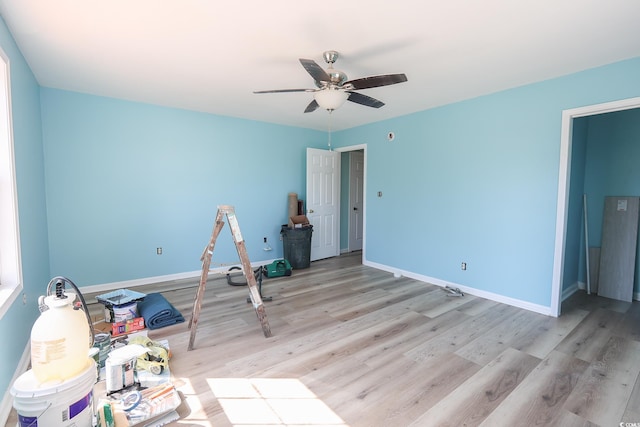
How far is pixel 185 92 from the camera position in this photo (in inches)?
143

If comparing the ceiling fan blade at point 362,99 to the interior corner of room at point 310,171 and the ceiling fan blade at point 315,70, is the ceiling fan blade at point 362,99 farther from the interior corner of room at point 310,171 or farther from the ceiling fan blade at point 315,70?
the ceiling fan blade at point 315,70

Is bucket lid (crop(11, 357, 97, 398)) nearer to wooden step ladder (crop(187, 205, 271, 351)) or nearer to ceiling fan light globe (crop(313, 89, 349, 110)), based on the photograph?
wooden step ladder (crop(187, 205, 271, 351))

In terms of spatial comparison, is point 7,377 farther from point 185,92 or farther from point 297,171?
point 297,171

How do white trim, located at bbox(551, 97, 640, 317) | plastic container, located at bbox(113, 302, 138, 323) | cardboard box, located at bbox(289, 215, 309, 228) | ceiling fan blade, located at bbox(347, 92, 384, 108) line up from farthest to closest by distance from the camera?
cardboard box, located at bbox(289, 215, 309, 228) < white trim, located at bbox(551, 97, 640, 317) < plastic container, located at bbox(113, 302, 138, 323) < ceiling fan blade, located at bbox(347, 92, 384, 108)

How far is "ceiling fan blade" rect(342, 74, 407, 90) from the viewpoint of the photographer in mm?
2281

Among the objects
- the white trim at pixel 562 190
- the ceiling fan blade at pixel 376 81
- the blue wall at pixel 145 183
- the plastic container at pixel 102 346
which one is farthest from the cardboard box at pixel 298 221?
the white trim at pixel 562 190

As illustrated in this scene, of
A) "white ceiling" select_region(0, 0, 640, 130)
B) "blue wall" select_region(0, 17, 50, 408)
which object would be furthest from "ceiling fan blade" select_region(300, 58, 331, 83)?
"blue wall" select_region(0, 17, 50, 408)

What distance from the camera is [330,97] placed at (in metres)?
2.64

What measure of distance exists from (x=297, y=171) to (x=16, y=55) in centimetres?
383

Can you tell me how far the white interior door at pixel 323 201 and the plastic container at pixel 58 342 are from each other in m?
4.25

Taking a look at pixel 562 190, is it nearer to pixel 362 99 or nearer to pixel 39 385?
pixel 362 99

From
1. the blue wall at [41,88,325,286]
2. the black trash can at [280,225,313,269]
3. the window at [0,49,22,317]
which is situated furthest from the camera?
the black trash can at [280,225,313,269]

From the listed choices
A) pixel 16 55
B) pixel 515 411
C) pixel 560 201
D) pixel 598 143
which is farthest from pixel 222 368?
pixel 598 143

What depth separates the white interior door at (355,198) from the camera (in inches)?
262
